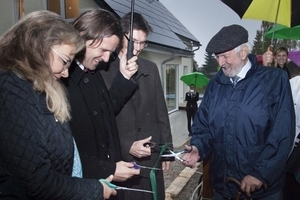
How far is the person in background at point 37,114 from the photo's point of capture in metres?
0.91

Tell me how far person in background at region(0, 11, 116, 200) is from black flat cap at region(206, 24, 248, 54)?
3.89 feet

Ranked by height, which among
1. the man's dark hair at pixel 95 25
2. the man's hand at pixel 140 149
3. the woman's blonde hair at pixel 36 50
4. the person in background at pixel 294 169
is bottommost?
the person in background at pixel 294 169

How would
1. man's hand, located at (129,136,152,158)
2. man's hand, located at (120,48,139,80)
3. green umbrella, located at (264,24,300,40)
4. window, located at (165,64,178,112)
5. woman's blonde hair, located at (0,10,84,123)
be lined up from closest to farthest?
woman's blonde hair, located at (0,10,84,123) < man's hand, located at (120,48,139,80) < man's hand, located at (129,136,152,158) < green umbrella, located at (264,24,300,40) < window, located at (165,64,178,112)

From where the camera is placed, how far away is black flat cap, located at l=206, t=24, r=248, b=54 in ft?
6.44

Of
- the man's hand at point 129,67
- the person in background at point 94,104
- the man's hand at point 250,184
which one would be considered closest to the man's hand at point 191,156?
the man's hand at point 250,184

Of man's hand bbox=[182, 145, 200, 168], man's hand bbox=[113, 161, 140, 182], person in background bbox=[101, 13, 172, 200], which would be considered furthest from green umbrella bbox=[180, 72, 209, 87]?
man's hand bbox=[113, 161, 140, 182]

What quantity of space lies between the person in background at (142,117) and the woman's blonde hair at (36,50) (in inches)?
37.8

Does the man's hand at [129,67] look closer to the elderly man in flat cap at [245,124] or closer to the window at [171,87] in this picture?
the elderly man in flat cap at [245,124]

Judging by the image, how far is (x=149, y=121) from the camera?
88.5 inches

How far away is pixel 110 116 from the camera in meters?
1.70

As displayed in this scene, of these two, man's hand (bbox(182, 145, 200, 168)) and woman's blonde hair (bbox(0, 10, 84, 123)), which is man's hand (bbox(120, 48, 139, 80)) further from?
man's hand (bbox(182, 145, 200, 168))

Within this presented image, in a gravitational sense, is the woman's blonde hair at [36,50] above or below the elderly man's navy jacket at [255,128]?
above

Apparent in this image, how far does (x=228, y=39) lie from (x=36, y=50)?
4.79ft

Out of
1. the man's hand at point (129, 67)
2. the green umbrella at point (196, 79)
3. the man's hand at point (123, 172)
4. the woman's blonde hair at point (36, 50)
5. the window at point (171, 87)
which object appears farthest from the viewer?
the window at point (171, 87)
